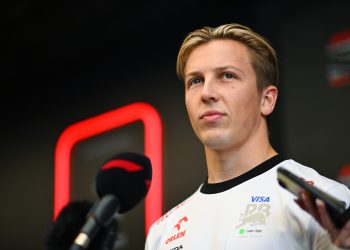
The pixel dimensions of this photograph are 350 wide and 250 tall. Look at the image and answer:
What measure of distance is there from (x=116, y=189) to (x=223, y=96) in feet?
2.41

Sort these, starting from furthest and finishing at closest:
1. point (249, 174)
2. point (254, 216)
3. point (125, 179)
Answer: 1. point (249, 174)
2. point (254, 216)
3. point (125, 179)

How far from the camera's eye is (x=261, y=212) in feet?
6.73

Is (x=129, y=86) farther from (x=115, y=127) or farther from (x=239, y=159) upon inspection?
(x=239, y=159)

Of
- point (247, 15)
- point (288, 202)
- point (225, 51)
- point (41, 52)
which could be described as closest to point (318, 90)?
point (247, 15)

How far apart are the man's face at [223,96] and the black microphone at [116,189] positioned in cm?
54

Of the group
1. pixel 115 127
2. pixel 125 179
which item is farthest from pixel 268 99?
pixel 115 127

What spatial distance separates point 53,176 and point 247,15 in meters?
1.41

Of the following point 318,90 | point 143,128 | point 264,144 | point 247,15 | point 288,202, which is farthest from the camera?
point 143,128

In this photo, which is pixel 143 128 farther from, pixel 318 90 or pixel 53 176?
pixel 318 90

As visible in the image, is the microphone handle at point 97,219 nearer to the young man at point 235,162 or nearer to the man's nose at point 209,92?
the young man at point 235,162

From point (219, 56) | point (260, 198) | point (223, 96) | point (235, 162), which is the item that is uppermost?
point (219, 56)

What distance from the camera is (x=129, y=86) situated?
3.88m

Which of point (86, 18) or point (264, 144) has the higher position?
point (86, 18)

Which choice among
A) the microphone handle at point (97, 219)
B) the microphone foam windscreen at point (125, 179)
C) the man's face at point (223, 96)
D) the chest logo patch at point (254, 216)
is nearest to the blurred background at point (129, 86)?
the man's face at point (223, 96)
